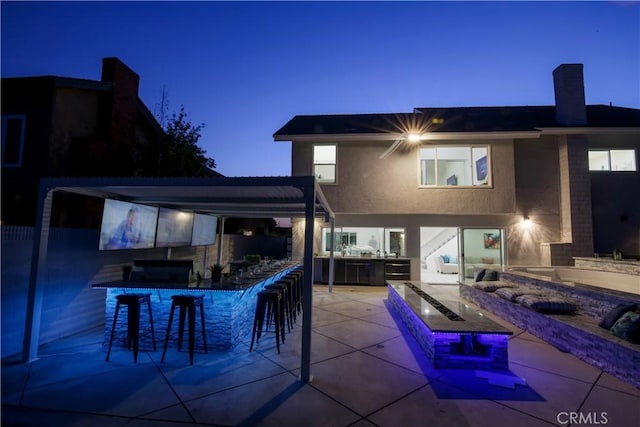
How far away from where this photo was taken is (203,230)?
8594 mm

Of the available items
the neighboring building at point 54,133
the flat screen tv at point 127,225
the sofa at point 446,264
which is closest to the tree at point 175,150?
the neighboring building at point 54,133

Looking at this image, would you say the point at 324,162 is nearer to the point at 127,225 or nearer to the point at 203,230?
the point at 203,230

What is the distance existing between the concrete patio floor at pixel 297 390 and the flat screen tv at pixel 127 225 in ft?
5.32

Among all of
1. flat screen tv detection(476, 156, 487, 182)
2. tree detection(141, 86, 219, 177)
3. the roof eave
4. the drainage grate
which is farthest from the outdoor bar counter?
the roof eave

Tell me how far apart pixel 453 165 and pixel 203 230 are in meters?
8.35

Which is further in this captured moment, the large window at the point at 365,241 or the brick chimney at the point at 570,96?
the large window at the point at 365,241

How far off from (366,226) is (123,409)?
879 centimetres

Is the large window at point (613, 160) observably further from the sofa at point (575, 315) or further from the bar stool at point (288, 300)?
the bar stool at point (288, 300)

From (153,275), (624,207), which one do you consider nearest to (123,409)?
(153,275)

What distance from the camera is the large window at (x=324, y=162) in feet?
33.7

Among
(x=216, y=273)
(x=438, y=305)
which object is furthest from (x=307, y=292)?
(x=438, y=305)

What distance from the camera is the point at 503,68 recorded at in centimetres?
1018

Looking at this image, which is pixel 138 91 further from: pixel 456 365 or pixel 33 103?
pixel 456 365

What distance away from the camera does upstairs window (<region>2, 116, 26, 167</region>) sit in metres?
6.69
